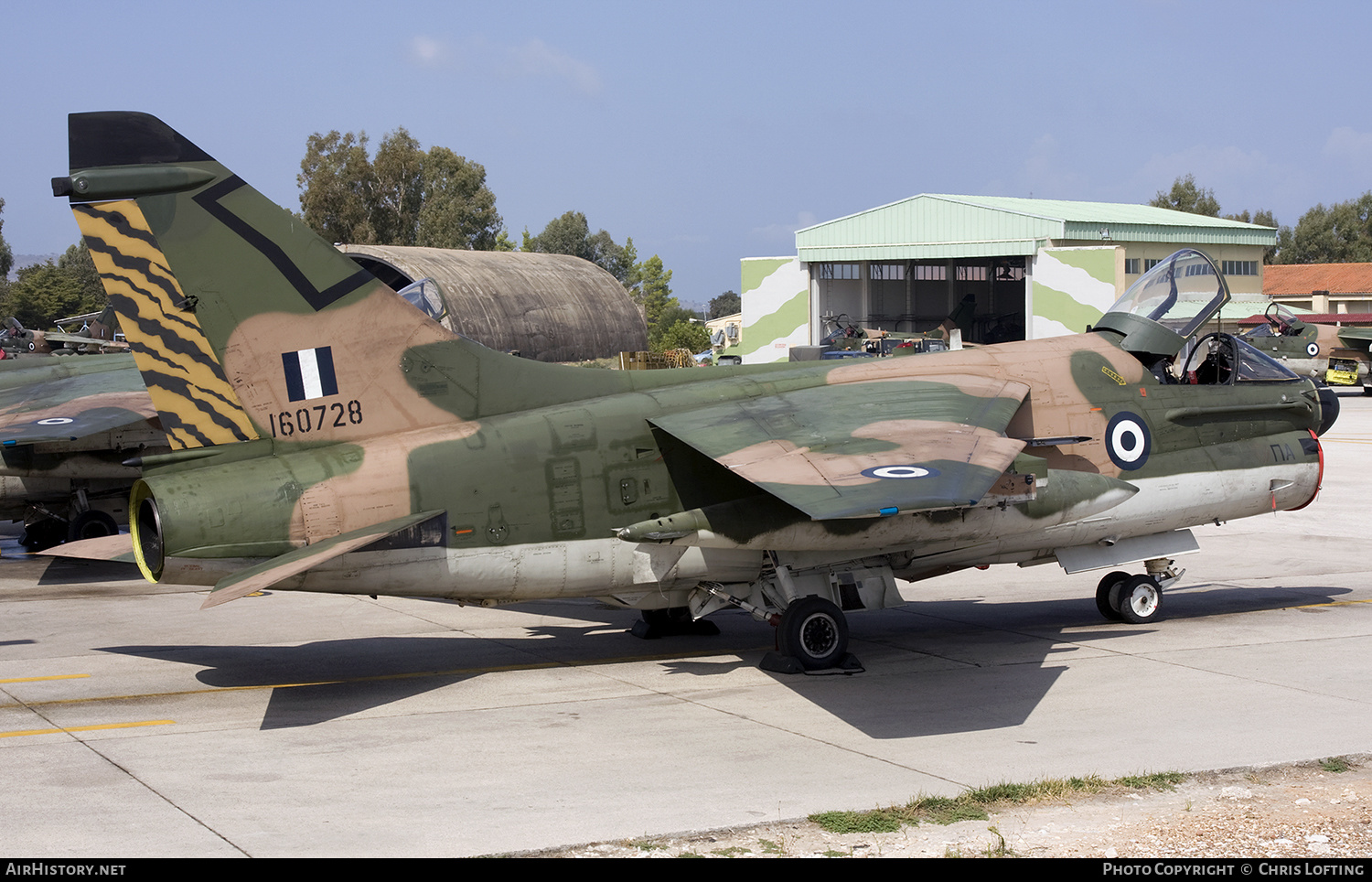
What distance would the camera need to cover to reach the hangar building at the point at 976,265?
5494 cm

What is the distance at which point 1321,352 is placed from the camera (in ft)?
154

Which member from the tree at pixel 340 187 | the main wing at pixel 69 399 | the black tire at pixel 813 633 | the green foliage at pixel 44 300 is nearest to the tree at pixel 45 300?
the green foliage at pixel 44 300

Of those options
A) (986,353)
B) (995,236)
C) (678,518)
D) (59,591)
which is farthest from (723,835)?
(995,236)

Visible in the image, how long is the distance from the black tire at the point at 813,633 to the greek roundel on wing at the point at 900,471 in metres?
2.25

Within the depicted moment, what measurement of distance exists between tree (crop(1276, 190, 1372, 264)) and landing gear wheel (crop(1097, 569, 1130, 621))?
117 metres

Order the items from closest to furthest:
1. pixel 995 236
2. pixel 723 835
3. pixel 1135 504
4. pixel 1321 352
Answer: pixel 723 835 < pixel 1135 504 < pixel 1321 352 < pixel 995 236

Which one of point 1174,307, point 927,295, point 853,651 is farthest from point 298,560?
point 927,295

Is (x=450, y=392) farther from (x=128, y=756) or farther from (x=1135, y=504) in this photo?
(x=1135, y=504)

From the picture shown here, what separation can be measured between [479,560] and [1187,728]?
606 cm

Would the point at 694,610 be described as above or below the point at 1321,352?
below

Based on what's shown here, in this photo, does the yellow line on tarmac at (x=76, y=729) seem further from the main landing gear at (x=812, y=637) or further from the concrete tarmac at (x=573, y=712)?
the main landing gear at (x=812, y=637)

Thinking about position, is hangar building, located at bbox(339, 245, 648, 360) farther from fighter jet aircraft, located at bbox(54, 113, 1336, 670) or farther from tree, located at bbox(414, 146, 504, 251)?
tree, located at bbox(414, 146, 504, 251)

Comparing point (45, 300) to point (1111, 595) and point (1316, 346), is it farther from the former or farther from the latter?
point (1111, 595)

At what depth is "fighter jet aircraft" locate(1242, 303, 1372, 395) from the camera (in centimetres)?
4497
